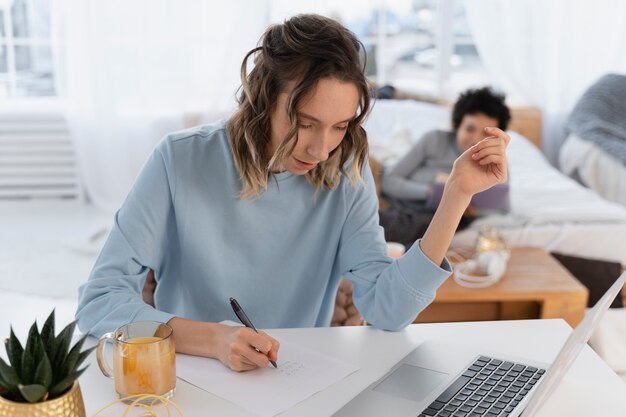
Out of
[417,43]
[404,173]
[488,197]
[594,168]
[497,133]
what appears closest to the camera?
[497,133]

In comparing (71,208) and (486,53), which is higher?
(486,53)

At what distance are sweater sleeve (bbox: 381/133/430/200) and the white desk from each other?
1.70 meters

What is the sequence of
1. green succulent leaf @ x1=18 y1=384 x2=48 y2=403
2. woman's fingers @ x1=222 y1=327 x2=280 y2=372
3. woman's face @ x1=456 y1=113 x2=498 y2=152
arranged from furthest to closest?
woman's face @ x1=456 y1=113 x2=498 y2=152 → woman's fingers @ x1=222 y1=327 x2=280 y2=372 → green succulent leaf @ x1=18 y1=384 x2=48 y2=403

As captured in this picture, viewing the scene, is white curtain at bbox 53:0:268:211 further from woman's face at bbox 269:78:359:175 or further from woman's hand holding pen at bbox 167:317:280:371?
woman's hand holding pen at bbox 167:317:280:371

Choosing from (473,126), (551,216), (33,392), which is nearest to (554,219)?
(551,216)

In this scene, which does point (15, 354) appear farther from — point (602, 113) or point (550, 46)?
point (550, 46)

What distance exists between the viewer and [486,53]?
451cm

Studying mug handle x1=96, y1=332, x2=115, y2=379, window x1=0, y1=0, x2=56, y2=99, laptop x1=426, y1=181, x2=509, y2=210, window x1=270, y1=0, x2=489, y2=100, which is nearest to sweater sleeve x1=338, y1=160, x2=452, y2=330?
mug handle x1=96, y1=332, x2=115, y2=379

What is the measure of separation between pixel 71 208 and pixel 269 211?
10.1ft

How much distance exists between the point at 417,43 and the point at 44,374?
13.4 ft

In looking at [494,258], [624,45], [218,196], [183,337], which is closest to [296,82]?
[218,196]

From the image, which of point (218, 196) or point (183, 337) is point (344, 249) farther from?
point (183, 337)

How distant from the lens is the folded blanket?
4.01 meters

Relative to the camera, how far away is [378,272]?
131 cm
